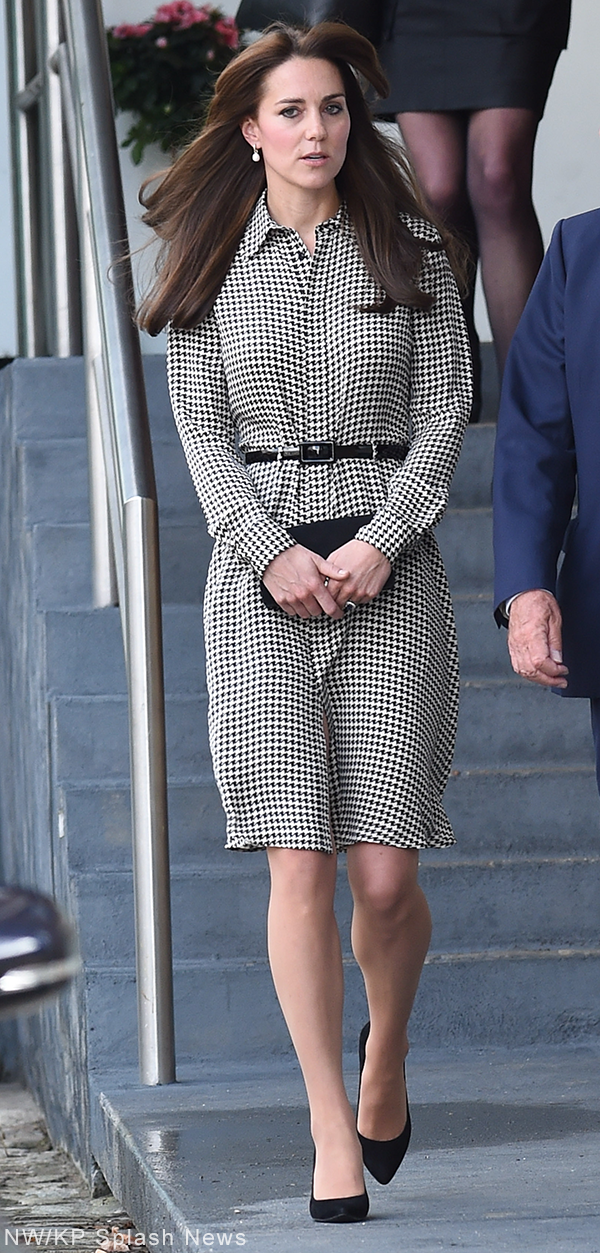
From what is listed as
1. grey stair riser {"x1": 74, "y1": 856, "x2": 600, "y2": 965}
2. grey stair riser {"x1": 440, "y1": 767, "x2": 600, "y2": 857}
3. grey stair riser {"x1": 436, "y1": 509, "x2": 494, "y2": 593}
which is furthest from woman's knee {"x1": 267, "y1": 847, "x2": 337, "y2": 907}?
grey stair riser {"x1": 436, "y1": 509, "x2": 494, "y2": 593}

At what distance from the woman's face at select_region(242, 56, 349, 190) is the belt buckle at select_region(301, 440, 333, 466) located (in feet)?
1.16

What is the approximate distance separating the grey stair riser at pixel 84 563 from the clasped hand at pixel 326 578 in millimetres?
1602

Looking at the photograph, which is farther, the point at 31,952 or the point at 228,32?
the point at 228,32

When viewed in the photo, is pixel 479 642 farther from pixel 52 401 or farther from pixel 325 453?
pixel 325 453

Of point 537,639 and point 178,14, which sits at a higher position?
point 178,14

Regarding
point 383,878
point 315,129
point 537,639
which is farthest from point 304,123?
point 383,878

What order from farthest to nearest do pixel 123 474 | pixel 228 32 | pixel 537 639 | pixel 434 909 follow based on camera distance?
pixel 228 32, pixel 434 909, pixel 123 474, pixel 537 639

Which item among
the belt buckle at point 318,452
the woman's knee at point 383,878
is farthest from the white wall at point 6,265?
the woman's knee at point 383,878

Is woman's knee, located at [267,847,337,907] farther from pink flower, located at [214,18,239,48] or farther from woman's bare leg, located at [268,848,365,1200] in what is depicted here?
pink flower, located at [214,18,239,48]

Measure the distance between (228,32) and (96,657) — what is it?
343cm

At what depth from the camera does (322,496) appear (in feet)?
8.38

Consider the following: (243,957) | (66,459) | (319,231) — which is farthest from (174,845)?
(319,231)

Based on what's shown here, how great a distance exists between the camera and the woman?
2443mm

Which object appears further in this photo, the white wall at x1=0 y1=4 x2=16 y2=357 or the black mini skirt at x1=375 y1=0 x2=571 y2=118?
the white wall at x1=0 y1=4 x2=16 y2=357
